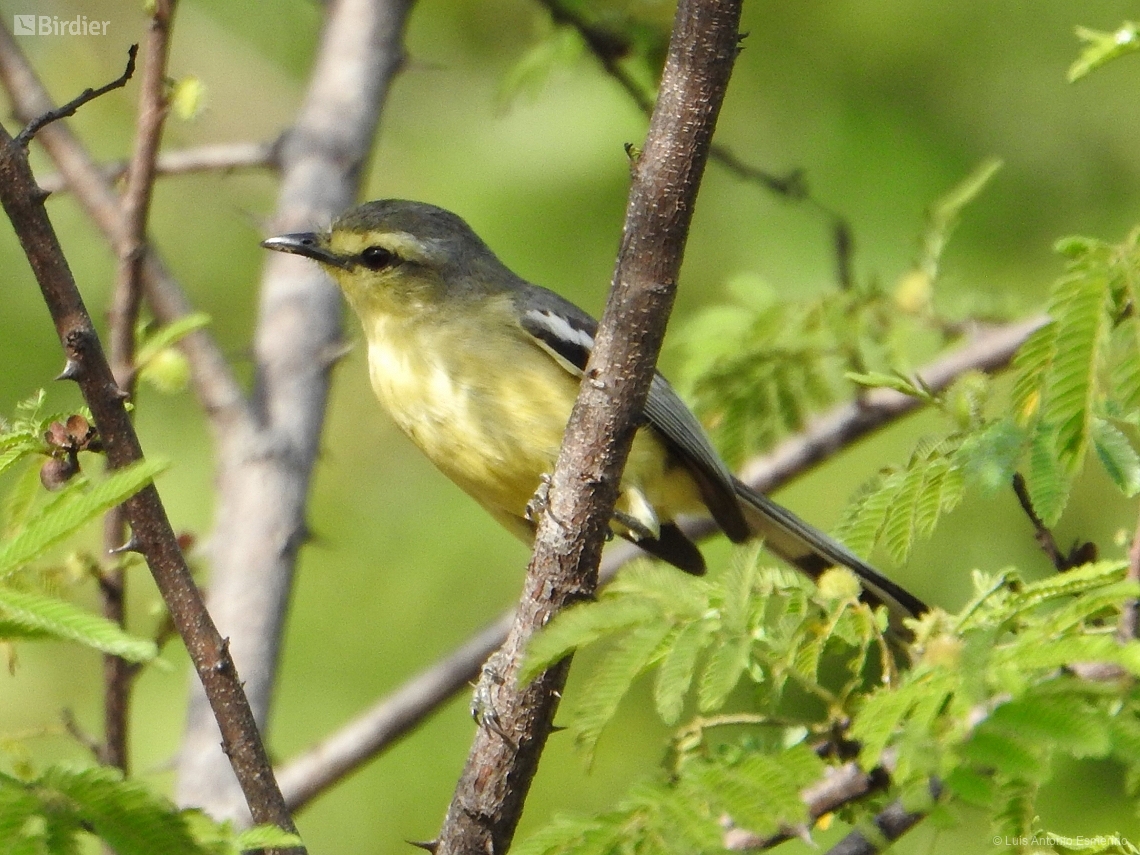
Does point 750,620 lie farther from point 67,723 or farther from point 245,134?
point 245,134

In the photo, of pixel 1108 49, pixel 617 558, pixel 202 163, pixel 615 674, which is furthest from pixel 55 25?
pixel 615 674

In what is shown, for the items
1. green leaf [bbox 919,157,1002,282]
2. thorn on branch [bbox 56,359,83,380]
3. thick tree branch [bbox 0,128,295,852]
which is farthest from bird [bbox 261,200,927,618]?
thorn on branch [bbox 56,359,83,380]

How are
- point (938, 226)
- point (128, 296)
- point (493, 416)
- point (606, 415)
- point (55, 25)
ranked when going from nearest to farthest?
point (606, 415) → point (128, 296) → point (493, 416) → point (938, 226) → point (55, 25)

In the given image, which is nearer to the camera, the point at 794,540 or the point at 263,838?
the point at 263,838

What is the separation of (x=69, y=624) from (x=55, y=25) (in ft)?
18.2

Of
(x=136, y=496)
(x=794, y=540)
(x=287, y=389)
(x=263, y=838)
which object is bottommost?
(x=263, y=838)

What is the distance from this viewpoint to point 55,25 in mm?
6938

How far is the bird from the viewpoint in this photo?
4.68 m

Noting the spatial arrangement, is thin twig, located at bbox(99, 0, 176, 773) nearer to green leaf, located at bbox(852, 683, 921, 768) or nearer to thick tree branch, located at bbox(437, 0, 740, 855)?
thick tree branch, located at bbox(437, 0, 740, 855)

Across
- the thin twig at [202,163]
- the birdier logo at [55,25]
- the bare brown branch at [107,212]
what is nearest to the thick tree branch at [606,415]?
the bare brown branch at [107,212]

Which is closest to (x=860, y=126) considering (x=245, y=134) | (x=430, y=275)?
(x=430, y=275)

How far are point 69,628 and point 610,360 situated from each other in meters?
1.26

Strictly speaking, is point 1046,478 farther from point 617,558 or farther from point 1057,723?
point 617,558

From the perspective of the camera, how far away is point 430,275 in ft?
17.8
